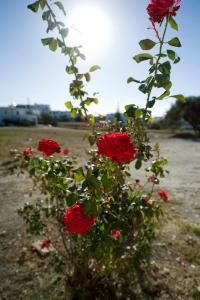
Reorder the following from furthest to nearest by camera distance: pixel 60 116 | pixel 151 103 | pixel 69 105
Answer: pixel 60 116 → pixel 69 105 → pixel 151 103

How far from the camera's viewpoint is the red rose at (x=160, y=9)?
2.01 meters

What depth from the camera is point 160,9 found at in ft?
6.63

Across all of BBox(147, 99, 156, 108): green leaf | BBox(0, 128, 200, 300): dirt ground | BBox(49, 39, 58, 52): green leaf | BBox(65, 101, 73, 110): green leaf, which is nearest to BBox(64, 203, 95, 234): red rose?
BBox(147, 99, 156, 108): green leaf

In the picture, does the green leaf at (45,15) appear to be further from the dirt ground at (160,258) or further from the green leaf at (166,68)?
the dirt ground at (160,258)

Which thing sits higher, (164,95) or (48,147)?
(164,95)

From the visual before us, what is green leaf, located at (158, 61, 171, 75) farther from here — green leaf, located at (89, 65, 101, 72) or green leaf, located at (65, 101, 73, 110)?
green leaf, located at (65, 101, 73, 110)

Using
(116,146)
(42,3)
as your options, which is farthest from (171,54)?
(42,3)

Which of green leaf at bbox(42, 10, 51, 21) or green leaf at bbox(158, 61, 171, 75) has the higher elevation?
green leaf at bbox(42, 10, 51, 21)

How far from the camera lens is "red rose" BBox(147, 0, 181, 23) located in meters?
2.01

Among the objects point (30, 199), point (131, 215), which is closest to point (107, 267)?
point (131, 215)

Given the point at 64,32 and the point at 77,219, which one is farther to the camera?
the point at 64,32

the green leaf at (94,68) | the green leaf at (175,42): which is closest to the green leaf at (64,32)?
the green leaf at (94,68)

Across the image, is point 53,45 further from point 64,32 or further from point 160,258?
point 160,258

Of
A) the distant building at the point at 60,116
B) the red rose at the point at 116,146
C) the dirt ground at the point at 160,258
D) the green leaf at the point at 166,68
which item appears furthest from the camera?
the distant building at the point at 60,116
